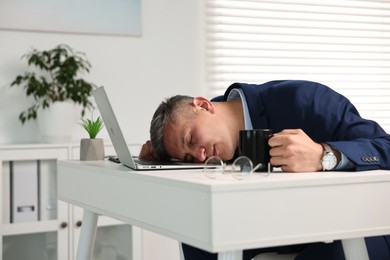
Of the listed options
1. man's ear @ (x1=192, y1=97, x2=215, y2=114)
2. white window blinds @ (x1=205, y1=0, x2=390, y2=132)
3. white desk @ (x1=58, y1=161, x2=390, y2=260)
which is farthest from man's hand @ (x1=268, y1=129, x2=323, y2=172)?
white window blinds @ (x1=205, y1=0, x2=390, y2=132)

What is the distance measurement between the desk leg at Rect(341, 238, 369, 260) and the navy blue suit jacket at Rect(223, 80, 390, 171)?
33 cm

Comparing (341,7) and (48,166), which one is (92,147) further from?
(341,7)

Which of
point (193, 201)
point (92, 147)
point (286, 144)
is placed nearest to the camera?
point (193, 201)

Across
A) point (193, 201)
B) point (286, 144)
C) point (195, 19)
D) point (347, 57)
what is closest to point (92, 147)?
point (286, 144)

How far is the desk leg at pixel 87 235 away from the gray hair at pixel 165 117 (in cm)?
36

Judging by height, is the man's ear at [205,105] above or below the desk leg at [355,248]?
above

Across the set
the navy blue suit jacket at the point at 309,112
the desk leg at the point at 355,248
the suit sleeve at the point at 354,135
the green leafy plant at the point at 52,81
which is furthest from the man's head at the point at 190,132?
the green leafy plant at the point at 52,81

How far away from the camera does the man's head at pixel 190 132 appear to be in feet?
5.89

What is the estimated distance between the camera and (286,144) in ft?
4.66

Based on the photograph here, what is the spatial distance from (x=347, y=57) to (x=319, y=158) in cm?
299

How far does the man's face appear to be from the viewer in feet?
5.88

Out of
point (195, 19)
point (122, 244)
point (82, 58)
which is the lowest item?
point (122, 244)

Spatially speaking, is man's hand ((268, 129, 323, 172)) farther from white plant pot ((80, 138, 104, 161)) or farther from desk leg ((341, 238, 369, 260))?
white plant pot ((80, 138, 104, 161))

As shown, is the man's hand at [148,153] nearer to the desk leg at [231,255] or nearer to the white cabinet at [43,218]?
the desk leg at [231,255]
